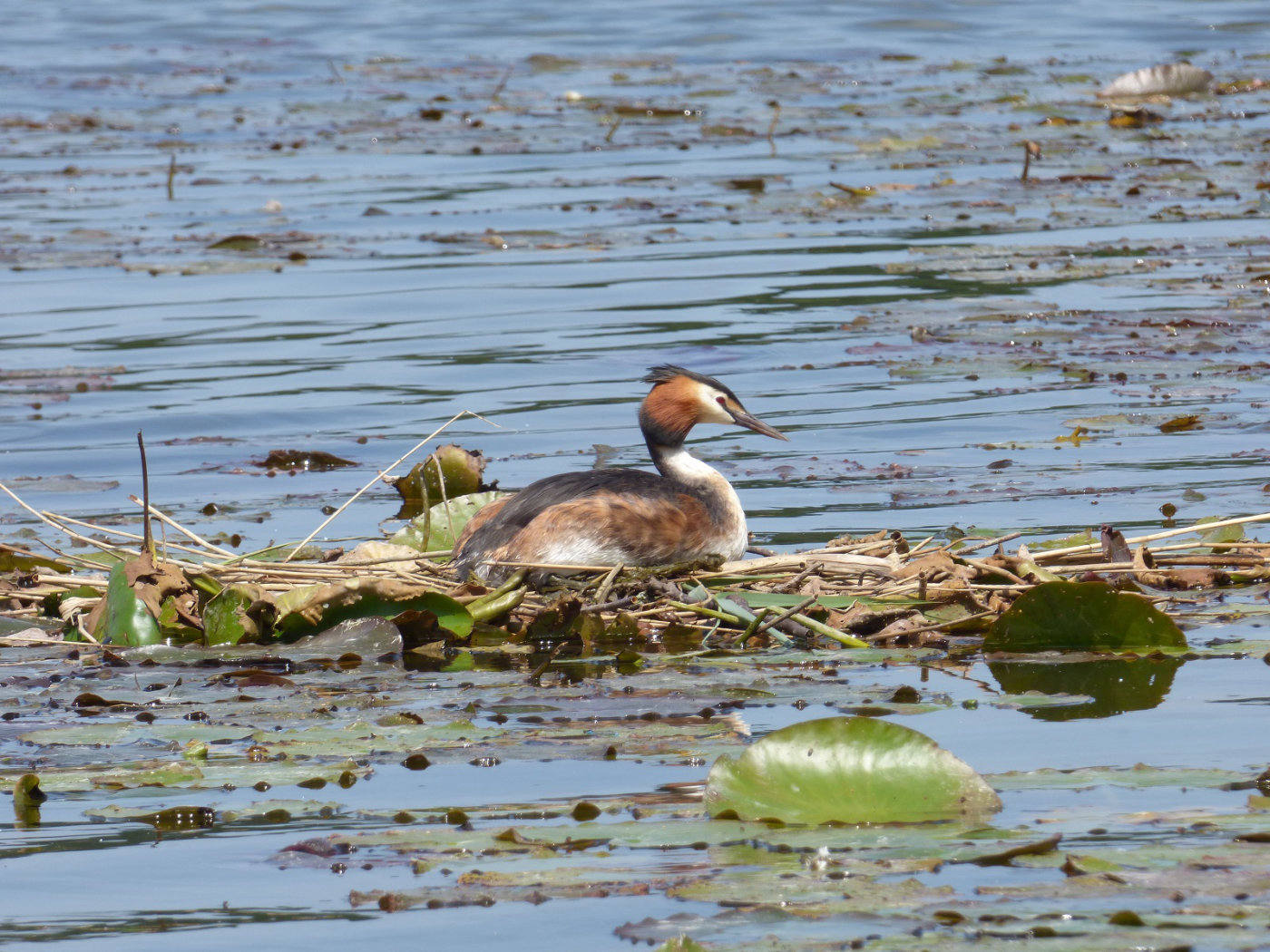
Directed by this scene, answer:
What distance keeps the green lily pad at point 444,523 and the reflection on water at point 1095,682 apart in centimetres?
237

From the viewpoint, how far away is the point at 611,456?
905 centimetres

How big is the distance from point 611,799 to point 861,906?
915 millimetres

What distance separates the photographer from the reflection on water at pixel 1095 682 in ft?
16.5

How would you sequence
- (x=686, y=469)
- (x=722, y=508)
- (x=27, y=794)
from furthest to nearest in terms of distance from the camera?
(x=686, y=469)
(x=722, y=508)
(x=27, y=794)

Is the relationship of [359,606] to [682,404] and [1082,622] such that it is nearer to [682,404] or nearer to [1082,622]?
[682,404]

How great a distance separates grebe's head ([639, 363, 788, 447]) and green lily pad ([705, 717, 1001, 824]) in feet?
10.2

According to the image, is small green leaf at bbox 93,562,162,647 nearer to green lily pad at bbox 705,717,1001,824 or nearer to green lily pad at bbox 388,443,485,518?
green lily pad at bbox 388,443,485,518

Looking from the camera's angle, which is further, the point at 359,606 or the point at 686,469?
the point at 686,469

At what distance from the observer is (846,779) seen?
4078mm

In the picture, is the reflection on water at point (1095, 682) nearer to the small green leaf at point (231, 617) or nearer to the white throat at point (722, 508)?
the white throat at point (722, 508)

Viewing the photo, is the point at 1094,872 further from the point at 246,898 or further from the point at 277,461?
the point at 277,461

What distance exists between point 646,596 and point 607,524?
35 cm

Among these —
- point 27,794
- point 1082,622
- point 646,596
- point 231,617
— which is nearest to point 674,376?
point 646,596

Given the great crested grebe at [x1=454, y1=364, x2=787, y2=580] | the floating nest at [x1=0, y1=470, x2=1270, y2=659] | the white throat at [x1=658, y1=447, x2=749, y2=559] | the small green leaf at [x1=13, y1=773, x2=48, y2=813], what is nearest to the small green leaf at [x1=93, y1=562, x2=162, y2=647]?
the floating nest at [x1=0, y1=470, x2=1270, y2=659]
